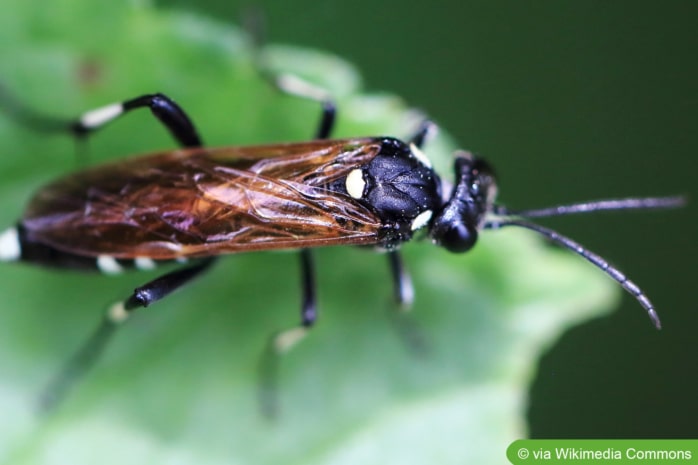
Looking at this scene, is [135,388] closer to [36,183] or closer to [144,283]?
[144,283]

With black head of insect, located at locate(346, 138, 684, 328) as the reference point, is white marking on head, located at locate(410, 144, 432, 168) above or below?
above

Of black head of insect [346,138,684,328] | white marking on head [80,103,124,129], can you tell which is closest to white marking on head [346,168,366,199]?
black head of insect [346,138,684,328]

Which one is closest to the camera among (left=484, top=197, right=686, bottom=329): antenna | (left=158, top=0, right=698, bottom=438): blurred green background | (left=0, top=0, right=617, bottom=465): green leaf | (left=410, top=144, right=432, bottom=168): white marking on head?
(left=0, top=0, right=617, bottom=465): green leaf

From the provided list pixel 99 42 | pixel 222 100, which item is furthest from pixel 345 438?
pixel 99 42

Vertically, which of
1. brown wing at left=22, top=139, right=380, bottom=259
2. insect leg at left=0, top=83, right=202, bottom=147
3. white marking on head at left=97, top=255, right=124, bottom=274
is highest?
insect leg at left=0, top=83, right=202, bottom=147

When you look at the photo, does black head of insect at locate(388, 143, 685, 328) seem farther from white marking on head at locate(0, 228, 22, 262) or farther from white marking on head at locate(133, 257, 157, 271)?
white marking on head at locate(0, 228, 22, 262)

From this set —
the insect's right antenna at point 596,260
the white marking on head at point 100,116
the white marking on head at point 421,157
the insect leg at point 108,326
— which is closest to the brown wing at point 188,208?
the insect leg at point 108,326

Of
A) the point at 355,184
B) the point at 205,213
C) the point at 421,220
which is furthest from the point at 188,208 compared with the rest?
the point at 421,220

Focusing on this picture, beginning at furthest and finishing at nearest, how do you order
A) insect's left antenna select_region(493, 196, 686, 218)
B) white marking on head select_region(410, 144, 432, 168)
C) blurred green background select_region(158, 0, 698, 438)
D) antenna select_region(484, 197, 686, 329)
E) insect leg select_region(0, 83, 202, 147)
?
blurred green background select_region(158, 0, 698, 438) → white marking on head select_region(410, 144, 432, 168) → insect's left antenna select_region(493, 196, 686, 218) → antenna select_region(484, 197, 686, 329) → insect leg select_region(0, 83, 202, 147)
